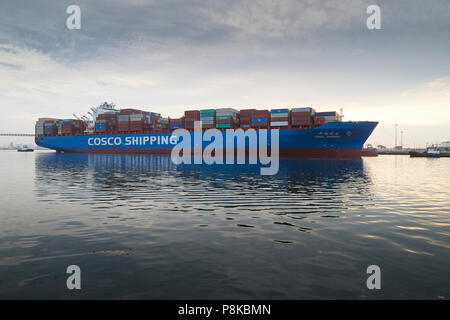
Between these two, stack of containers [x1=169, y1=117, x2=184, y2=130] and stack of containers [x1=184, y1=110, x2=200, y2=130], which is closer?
stack of containers [x1=184, y1=110, x2=200, y2=130]

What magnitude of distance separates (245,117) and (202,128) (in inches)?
457

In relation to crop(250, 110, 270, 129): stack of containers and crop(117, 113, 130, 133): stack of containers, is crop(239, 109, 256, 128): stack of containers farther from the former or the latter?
crop(117, 113, 130, 133): stack of containers

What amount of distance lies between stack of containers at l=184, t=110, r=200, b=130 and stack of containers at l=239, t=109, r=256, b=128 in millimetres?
11581

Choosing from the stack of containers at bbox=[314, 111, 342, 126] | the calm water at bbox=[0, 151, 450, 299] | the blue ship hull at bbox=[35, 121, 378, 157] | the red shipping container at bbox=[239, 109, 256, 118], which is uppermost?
the red shipping container at bbox=[239, 109, 256, 118]

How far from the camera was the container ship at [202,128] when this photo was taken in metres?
57.0

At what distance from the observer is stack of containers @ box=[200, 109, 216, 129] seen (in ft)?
215

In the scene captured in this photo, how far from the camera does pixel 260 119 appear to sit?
61.8 m

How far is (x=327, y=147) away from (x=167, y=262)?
2260 inches

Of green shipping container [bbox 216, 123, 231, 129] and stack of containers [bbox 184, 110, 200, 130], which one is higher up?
stack of containers [bbox 184, 110, 200, 130]

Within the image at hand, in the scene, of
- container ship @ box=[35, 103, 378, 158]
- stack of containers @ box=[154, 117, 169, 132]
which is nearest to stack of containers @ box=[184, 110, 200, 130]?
container ship @ box=[35, 103, 378, 158]

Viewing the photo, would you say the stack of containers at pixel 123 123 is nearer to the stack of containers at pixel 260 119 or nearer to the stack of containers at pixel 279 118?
the stack of containers at pixel 260 119
